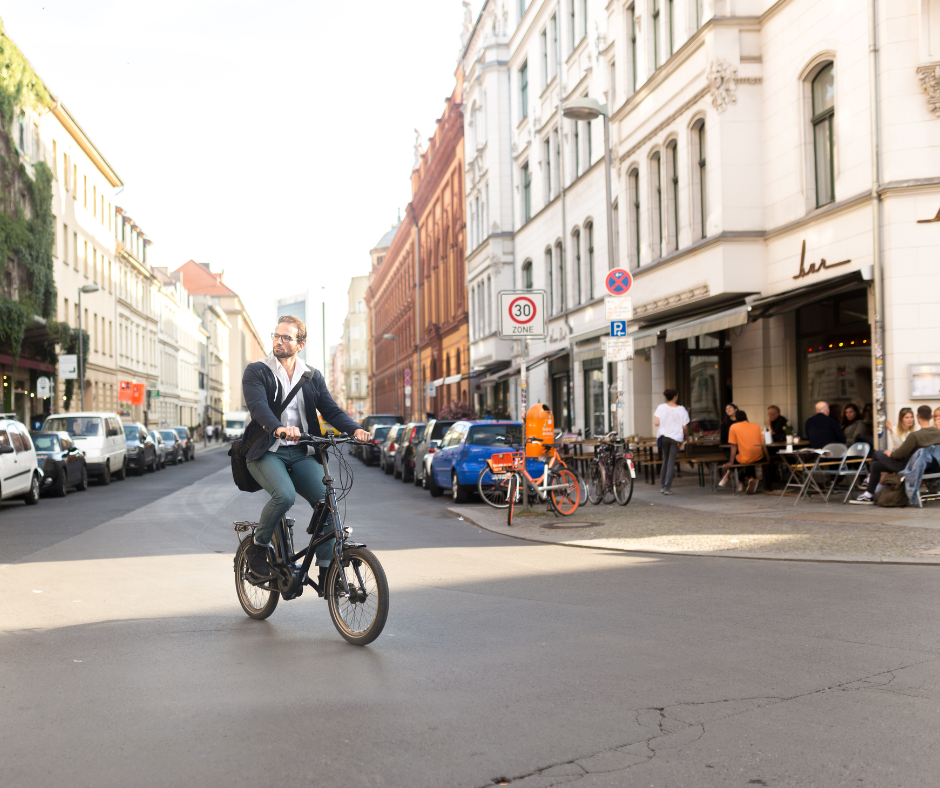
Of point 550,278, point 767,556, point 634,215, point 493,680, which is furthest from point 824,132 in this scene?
point 550,278

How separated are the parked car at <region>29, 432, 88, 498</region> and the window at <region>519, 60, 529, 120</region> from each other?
68.8 ft

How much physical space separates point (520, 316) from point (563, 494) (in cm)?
269

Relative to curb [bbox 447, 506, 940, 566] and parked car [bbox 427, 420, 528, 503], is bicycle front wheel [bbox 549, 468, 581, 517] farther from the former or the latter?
parked car [bbox 427, 420, 528, 503]

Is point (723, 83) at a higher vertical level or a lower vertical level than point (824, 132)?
higher

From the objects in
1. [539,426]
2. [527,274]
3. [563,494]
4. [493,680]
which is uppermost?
[527,274]

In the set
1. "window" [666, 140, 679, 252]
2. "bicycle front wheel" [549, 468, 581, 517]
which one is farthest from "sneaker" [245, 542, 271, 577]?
"window" [666, 140, 679, 252]

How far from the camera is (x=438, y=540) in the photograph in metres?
12.5

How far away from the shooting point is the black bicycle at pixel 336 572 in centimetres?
621

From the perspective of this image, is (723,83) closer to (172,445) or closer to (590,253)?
(590,253)

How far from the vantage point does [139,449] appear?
108ft

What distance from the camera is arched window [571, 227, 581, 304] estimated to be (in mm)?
31656

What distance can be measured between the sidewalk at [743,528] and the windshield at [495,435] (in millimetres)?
1717

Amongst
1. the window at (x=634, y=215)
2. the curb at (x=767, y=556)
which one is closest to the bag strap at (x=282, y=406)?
the curb at (x=767, y=556)

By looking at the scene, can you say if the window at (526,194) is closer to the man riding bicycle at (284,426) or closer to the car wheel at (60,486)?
the car wheel at (60,486)
